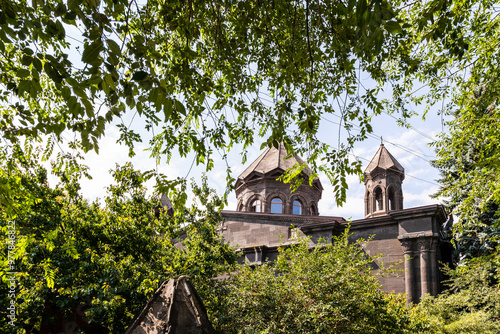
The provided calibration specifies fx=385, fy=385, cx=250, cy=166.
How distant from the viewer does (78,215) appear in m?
11.3

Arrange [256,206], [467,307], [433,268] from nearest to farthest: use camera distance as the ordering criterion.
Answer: [467,307]
[433,268]
[256,206]

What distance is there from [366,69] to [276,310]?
19.5ft

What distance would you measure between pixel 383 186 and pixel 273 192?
6280mm

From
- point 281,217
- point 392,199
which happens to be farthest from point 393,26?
point 392,199

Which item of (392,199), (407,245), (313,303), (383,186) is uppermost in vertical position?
(383,186)

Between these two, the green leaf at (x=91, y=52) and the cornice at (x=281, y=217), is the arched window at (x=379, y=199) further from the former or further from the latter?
the green leaf at (x=91, y=52)

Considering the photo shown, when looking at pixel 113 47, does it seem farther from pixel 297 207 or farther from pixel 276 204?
pixel 297 207

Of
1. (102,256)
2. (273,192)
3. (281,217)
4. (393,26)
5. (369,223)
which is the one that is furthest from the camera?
(273,192)

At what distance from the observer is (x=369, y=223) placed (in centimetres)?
1612

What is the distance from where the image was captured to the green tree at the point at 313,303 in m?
8.41

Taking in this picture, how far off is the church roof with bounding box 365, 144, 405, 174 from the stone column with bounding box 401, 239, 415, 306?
7.07m

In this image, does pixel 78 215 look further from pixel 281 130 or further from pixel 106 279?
pixel 281 130

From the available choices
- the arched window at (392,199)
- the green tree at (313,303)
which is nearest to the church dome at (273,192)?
the arched window at (392,199)

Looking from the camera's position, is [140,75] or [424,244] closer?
[140,75]
